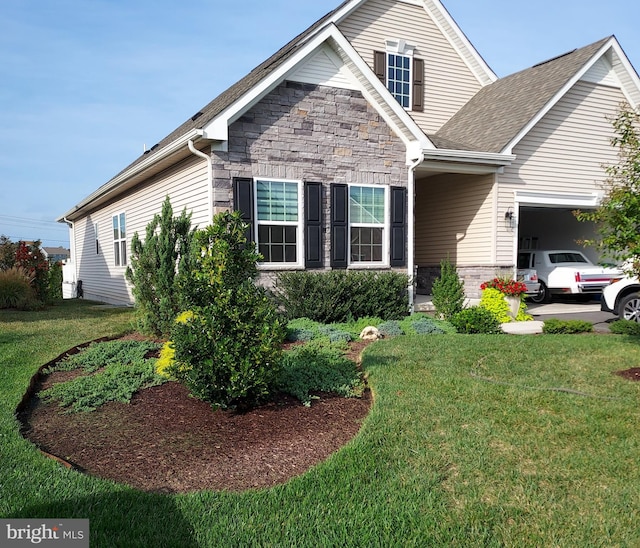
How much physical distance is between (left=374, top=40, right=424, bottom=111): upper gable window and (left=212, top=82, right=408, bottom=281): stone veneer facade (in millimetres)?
3866

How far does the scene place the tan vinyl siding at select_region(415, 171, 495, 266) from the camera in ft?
40.0

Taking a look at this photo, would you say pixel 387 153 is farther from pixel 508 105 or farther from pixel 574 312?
pixel 574 312

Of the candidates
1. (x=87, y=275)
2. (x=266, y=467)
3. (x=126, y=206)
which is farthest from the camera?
(x=87, y=275)

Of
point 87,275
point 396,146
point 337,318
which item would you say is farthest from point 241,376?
point 87,275

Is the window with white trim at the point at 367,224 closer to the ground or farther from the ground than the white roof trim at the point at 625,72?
closer to the ground

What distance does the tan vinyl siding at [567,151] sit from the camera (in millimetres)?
12133

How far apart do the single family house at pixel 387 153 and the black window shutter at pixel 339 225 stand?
0.07ft

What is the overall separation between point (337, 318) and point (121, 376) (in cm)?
452

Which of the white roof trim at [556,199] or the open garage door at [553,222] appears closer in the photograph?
the white roof trim at [556,199]

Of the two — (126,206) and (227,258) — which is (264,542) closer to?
(227,258)

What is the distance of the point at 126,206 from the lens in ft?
47.6

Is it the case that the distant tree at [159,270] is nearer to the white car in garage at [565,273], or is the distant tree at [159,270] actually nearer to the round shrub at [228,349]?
the round shrub at [228,349]

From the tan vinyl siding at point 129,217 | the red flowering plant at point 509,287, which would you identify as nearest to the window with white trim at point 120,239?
the tan vinyl siding at point 129,217

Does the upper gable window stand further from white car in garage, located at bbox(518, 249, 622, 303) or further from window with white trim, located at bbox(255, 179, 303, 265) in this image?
window with white trim, located at bbox(255, 179, 303, 265)
